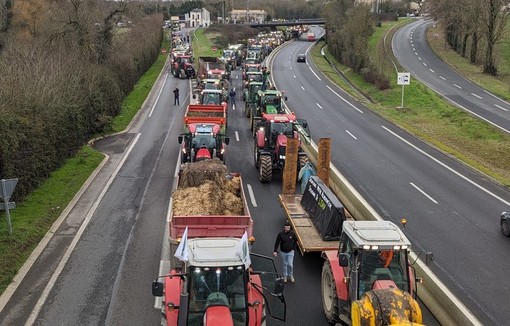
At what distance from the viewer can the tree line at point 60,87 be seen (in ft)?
63.7

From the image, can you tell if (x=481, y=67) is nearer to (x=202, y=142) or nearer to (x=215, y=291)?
(x=202, y=142)

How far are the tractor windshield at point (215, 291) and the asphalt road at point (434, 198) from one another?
6305 mm

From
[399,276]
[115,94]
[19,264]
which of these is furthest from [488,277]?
[115,94]

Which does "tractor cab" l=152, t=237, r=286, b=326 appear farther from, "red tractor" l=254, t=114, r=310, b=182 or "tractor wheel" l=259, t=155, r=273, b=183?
"red tractor" l=254, t=114, r=310, b=182

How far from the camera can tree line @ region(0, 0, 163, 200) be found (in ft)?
63.7

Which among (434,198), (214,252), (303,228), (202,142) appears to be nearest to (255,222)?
(303,228)

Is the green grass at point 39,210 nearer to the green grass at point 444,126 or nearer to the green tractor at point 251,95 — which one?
the green tractor at point 251,95

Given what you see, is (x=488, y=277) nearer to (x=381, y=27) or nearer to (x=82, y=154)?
(x=82, y=154)

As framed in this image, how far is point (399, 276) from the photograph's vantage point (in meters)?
10.3

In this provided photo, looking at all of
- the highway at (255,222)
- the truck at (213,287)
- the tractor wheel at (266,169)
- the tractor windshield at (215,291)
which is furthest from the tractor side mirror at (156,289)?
the tractor wheel at (266,169)

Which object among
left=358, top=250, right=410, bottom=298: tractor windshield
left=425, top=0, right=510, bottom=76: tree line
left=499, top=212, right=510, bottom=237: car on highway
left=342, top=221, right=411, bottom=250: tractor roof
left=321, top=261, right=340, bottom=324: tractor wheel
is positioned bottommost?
left=499, top=212, right=510, bottom=237: car on highway

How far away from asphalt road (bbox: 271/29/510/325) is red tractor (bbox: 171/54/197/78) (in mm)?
24353

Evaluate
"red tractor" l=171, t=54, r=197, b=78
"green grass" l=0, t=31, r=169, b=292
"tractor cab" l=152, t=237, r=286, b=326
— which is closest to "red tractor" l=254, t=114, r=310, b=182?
"green grass" l=0, t=31, r=169, b=292

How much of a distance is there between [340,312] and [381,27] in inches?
4105
